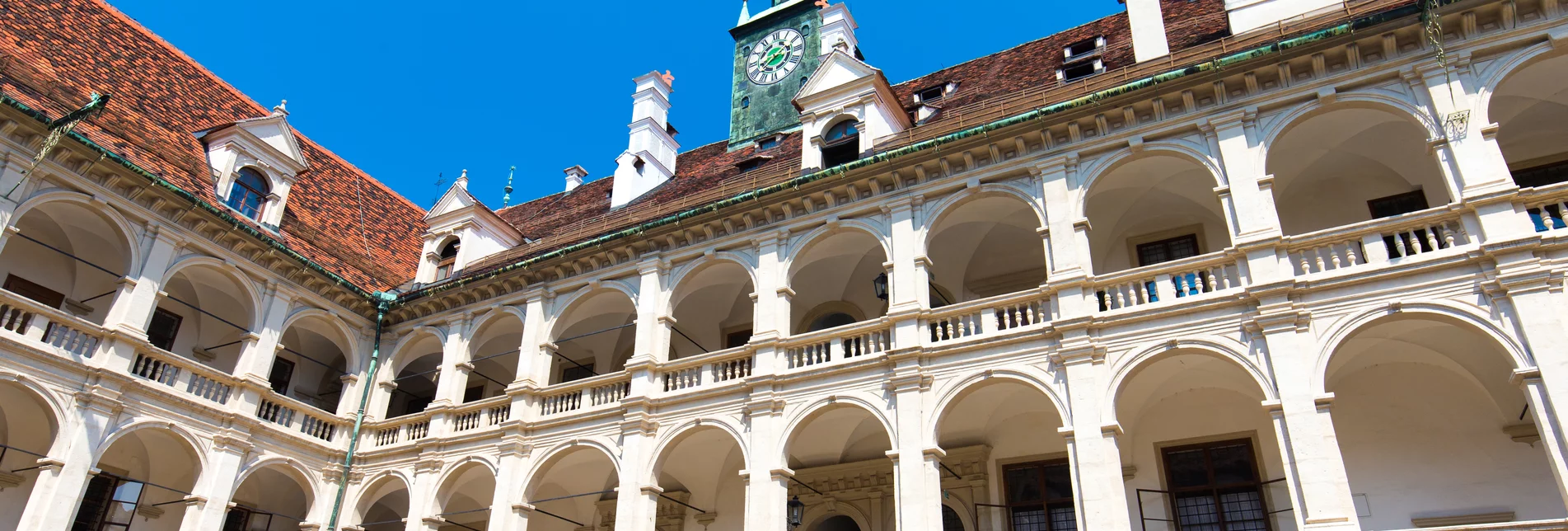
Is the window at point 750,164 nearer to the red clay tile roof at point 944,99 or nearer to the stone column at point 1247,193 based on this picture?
the red clay tile roof at point 944,99

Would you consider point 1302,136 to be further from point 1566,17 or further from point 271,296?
point 271,296

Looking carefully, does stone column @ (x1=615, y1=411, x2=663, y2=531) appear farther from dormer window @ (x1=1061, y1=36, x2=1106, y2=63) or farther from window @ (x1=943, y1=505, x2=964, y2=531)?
dormer window @ (x1=1061, y1=36, x2=1106, y2=63)

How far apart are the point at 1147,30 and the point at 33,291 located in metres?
19.4

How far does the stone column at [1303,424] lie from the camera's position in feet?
36.0

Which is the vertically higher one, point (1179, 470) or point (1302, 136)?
point (1302, 136)

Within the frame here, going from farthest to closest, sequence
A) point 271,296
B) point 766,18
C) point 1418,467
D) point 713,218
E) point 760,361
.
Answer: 1. point 766,18
2. point 271,296
3. point 713,218
4. point 760,361
5. point 1418,467

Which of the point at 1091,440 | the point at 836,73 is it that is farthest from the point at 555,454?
the point at 1091,440

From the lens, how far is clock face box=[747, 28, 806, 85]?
27672mm

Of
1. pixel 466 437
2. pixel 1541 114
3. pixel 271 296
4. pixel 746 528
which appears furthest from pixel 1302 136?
pixel 271 296

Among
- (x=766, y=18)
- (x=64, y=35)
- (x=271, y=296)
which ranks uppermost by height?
(x=766, y=18)

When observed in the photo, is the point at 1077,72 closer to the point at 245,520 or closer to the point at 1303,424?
the point at 1303,424

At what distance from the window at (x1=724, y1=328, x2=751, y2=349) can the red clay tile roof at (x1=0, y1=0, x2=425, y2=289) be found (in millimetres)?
8208

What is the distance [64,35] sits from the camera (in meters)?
19.8

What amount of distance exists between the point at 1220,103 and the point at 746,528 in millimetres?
9207
